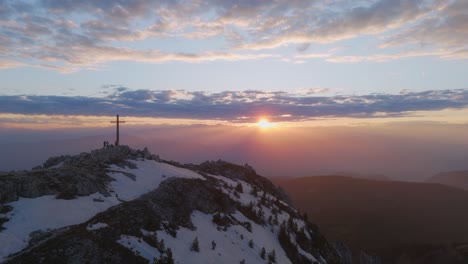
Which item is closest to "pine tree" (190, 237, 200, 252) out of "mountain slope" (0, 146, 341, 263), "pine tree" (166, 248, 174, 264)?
"mountain slope" (0, 146, 341, 263)

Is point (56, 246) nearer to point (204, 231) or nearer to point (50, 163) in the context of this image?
point (204, 231)

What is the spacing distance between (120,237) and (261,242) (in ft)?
54.5

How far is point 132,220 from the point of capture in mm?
26328

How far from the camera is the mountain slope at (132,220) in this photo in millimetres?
21328

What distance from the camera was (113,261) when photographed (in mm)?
20781

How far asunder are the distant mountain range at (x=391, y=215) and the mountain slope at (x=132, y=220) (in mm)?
49566

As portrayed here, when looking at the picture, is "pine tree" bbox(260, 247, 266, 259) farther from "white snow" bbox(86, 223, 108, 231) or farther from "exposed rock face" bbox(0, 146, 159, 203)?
"white snow" bbox(86, 223, 108, 231)

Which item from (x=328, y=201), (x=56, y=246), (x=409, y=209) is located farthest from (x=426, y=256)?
(x=56, y=246)

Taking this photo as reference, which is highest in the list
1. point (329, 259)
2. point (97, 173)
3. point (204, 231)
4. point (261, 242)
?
point (97, 173)

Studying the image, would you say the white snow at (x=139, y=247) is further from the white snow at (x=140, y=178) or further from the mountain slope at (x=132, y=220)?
the white snow at (x=140, y=178)

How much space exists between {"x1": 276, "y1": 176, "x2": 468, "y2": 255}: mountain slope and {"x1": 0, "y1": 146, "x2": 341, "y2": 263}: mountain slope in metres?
64.0

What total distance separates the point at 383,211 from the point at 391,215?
4.32m

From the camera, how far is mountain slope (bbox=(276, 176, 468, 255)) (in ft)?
347

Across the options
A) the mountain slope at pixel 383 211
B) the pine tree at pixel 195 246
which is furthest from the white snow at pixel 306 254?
the mountain slope at pixel 383 211
